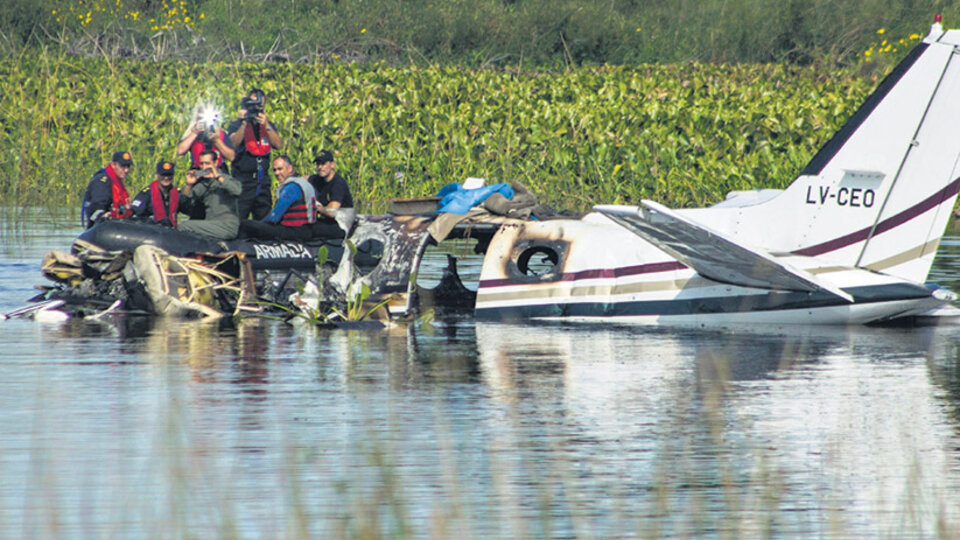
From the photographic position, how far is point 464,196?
20.2 meters

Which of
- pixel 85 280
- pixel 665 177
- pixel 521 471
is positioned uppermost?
pixel 665 177

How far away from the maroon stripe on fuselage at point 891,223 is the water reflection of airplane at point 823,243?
0.04 ft

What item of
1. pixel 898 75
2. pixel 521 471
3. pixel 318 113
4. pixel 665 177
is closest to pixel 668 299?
pixel 898 75

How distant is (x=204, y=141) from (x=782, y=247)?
8367mm

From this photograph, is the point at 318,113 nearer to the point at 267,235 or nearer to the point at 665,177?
the point at 665,177

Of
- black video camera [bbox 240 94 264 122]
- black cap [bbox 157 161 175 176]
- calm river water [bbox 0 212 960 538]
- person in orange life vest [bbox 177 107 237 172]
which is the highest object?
black video camera [bbox 240 94 264 122]

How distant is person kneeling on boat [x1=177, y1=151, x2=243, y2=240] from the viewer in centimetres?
2005

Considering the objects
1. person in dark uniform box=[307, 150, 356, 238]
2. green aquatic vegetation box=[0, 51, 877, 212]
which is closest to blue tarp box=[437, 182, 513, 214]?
person in dark uniform box=[307, 150, 356, 238]

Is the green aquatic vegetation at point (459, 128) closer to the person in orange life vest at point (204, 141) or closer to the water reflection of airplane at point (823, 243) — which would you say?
the person in orange life vest at point (204, 141)

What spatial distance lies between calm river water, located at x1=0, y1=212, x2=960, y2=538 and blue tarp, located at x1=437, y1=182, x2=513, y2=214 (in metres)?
1.90

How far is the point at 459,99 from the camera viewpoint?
38.5 metres

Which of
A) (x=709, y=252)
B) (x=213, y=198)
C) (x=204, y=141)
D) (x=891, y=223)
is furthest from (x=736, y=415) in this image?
(x=204, y=141)

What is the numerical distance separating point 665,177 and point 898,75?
1495cm

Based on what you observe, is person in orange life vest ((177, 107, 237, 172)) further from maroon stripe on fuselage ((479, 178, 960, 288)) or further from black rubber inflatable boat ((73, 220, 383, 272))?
maroon stripe on fuselage ((479, 178, 960, 288))
